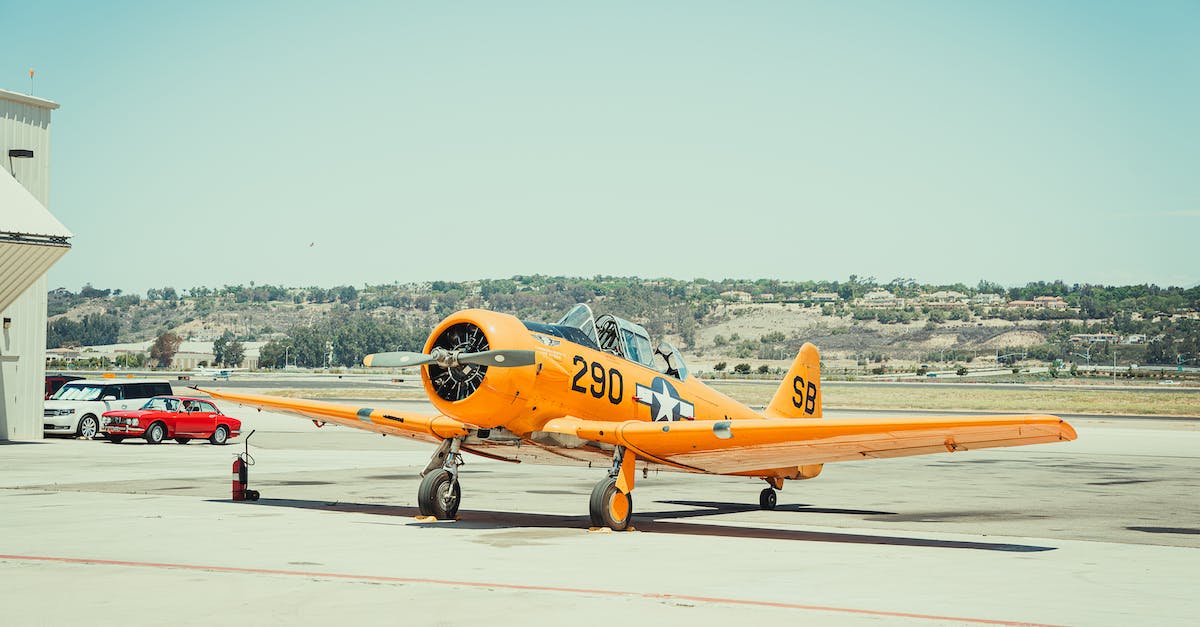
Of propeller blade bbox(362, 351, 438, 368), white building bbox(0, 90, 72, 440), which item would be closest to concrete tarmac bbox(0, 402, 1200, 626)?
propeller blade bbox(362, 351, 438, 368)

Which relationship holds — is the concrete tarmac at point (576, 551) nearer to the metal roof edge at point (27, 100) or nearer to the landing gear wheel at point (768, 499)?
the landing gear wheel at point (768, 499)

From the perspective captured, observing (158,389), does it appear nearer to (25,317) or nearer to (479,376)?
(25,317)

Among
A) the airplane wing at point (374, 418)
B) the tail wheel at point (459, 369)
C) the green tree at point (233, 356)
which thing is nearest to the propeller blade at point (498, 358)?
the tail wheel at point (459, 369)

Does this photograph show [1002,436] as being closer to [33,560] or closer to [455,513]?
[455,513]

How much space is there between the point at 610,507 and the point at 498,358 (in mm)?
2609

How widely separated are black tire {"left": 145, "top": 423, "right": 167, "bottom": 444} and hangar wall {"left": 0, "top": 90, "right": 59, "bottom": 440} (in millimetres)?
3824

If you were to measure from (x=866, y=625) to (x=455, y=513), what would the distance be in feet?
30.0

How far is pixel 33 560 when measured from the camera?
37.4 ft

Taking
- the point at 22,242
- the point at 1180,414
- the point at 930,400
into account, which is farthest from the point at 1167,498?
the point at 930,400

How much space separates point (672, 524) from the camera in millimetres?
17172

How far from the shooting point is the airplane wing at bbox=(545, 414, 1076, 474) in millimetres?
13609

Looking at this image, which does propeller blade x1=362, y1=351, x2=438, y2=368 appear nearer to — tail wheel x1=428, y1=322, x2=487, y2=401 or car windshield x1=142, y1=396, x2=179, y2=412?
tail wheel x1=428, y1=322, x2=487, y2=401

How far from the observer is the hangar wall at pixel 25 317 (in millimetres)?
35750

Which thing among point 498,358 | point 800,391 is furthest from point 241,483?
point 800,391
